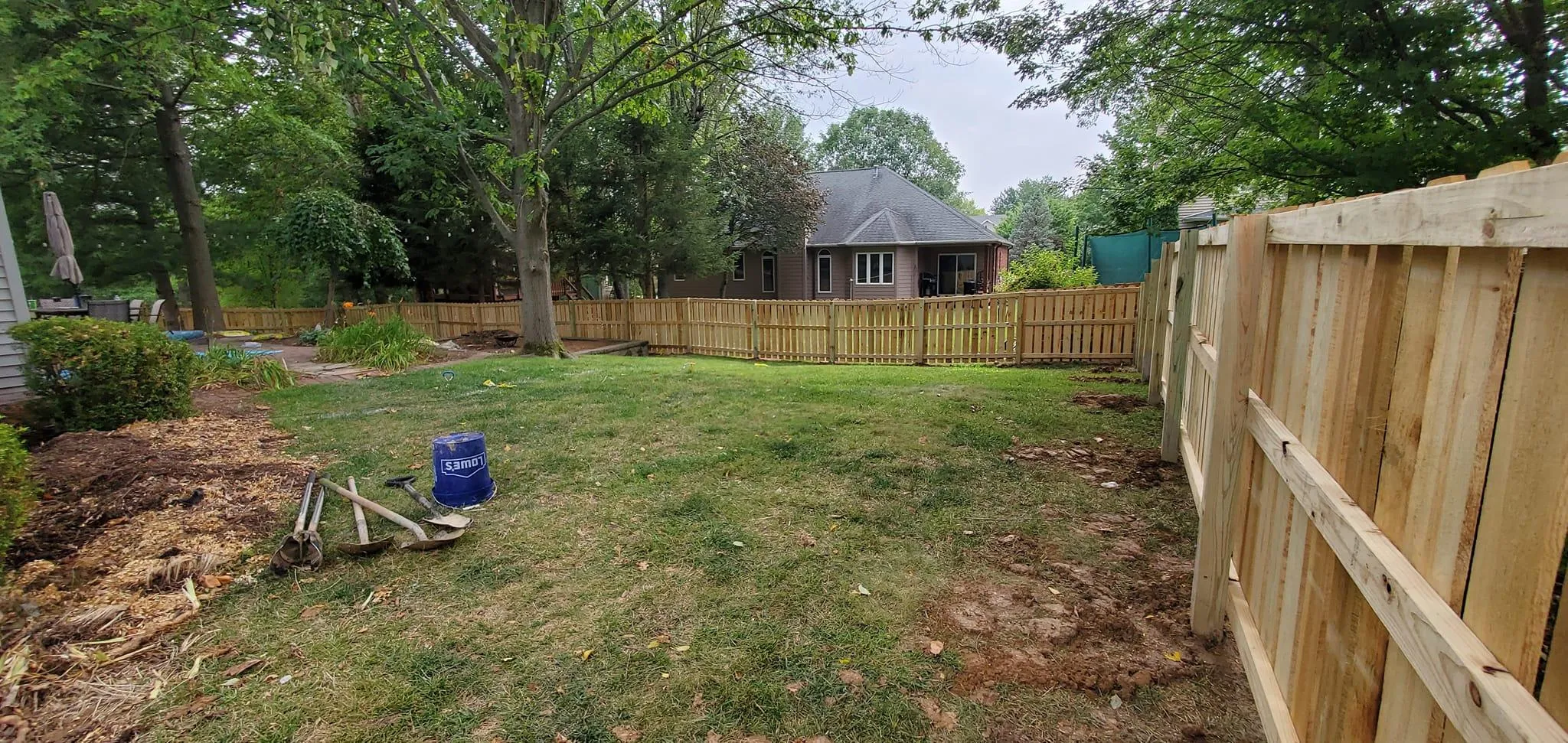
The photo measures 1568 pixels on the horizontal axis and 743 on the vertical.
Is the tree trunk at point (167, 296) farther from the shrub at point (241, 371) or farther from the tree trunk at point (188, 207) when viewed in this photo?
the shrub at point (241, 371)

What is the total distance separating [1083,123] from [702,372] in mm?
6281

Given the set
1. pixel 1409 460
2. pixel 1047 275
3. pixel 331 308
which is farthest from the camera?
pixel 331 308

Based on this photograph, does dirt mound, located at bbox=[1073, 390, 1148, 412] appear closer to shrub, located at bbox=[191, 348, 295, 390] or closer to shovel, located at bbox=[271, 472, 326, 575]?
shovel, located at bbox=[271, 472, 326, 575]

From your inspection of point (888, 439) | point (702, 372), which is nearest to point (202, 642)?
point (888, 439)

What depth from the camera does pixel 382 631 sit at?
8.93ft

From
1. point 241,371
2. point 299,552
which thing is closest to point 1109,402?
point 299,552

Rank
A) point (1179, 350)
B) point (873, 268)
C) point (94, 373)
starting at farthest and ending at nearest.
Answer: point (873, 268), point (94, 373), point (1179, 350)

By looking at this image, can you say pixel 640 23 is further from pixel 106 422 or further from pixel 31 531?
pixel 31 531

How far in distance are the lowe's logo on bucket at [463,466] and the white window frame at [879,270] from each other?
2031cm

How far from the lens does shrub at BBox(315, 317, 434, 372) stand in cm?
1041

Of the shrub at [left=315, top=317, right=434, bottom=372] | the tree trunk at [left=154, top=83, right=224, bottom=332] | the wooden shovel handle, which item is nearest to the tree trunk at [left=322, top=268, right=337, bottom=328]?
the tree trunk at [left=154, top=83, right=224, bottom=332]

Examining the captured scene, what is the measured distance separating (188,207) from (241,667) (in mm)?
17982

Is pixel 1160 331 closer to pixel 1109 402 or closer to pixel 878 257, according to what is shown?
pixel 1109 402

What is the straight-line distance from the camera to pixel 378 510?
12.1 feet
